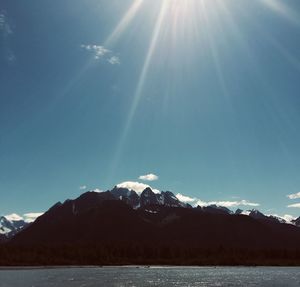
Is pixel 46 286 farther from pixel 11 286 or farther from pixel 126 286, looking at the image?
pixel 126 286

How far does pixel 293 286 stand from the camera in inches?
5157

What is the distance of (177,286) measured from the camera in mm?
132250

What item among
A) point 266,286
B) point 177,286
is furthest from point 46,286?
point 266,286

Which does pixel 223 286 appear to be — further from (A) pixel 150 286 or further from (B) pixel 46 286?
(B) pixel 46 286

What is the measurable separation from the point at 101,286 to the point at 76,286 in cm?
685

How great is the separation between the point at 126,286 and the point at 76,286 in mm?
13607

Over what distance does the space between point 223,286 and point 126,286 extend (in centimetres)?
2719

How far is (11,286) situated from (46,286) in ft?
32.9

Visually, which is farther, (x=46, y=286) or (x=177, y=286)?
(x=177, y=286)

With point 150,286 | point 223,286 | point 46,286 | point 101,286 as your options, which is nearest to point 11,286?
point 46,286

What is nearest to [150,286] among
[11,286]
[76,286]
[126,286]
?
[126,286]

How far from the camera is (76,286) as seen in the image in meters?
126

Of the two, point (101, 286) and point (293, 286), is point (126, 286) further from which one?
point (293, 286)

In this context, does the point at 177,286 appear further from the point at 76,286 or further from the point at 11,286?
the point at 11,286
